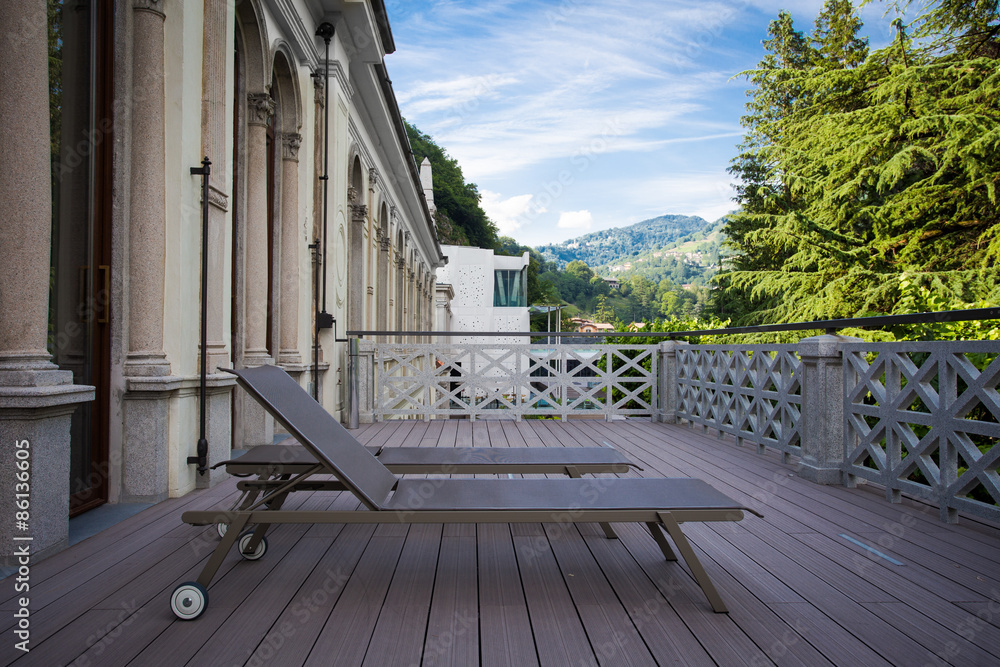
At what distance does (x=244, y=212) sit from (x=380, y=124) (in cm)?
607

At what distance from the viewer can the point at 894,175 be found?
13.3 metres

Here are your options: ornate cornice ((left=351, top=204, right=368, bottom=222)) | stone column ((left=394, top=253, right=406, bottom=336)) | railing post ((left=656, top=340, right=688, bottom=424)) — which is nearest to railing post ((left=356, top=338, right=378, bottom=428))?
ornate cornice ((left=351, top=204, right=368, bottom=222))

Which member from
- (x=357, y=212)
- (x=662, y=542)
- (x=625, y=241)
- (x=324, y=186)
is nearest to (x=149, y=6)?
(x=324, y=186)

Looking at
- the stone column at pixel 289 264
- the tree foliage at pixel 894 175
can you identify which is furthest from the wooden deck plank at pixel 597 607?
the tree foliage at pixel 894 175

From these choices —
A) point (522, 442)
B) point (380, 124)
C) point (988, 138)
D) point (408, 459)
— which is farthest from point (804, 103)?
point (408, 459)

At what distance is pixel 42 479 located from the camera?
2.61 m

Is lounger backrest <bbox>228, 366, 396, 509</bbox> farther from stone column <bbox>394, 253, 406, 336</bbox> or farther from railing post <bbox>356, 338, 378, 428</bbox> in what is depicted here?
stone column <bbox>394, 253, 406, 336</bbox>

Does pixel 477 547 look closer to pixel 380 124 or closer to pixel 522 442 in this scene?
pixel 522 442

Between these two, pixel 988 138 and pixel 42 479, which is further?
pixel 988 138

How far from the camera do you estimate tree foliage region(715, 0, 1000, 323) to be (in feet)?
41.9

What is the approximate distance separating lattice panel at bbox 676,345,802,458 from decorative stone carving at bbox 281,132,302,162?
4958 millimetres

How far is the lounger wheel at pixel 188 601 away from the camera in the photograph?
2166 mm

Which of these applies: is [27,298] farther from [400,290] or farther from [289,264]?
[400,290]

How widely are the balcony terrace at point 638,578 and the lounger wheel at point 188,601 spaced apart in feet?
0.14
